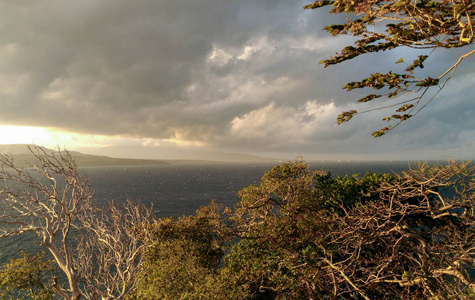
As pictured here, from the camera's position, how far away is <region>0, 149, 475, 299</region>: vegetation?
10523 millimetres

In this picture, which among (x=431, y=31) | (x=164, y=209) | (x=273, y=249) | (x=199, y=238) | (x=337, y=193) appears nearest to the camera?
(x=431, y=31)

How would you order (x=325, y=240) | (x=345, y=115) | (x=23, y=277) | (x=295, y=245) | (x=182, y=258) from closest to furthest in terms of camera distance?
(x=345, y=115)
(x=23, y=277)
(x=325, y=240)
(x=295, y=245)
(x=182, y=258)

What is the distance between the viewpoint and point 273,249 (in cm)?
1761

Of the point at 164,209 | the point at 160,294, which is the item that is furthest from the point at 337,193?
the point at 164,209

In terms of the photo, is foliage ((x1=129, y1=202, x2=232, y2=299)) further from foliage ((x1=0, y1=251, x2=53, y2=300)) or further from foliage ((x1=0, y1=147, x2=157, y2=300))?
foliage ((x1=0, y1=251, x2=53, y2=300))

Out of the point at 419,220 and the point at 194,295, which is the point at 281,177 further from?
the point at 194,295

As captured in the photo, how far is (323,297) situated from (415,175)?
991 cm

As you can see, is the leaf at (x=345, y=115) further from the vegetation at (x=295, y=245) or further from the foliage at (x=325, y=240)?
the foliage at (x=325, y=240)

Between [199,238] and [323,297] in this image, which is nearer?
[323,297]

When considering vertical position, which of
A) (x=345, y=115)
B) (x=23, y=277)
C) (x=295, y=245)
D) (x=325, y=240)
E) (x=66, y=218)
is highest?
(x=345, y=115)

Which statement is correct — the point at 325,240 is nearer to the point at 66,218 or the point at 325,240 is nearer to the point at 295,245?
the point at 295,245

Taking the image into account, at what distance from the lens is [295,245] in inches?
679

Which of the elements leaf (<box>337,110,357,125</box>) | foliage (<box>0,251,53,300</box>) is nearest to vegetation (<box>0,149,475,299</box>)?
foliage (<box>0,251,53,300</box>)

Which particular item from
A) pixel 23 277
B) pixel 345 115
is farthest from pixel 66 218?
pixel 345 115
